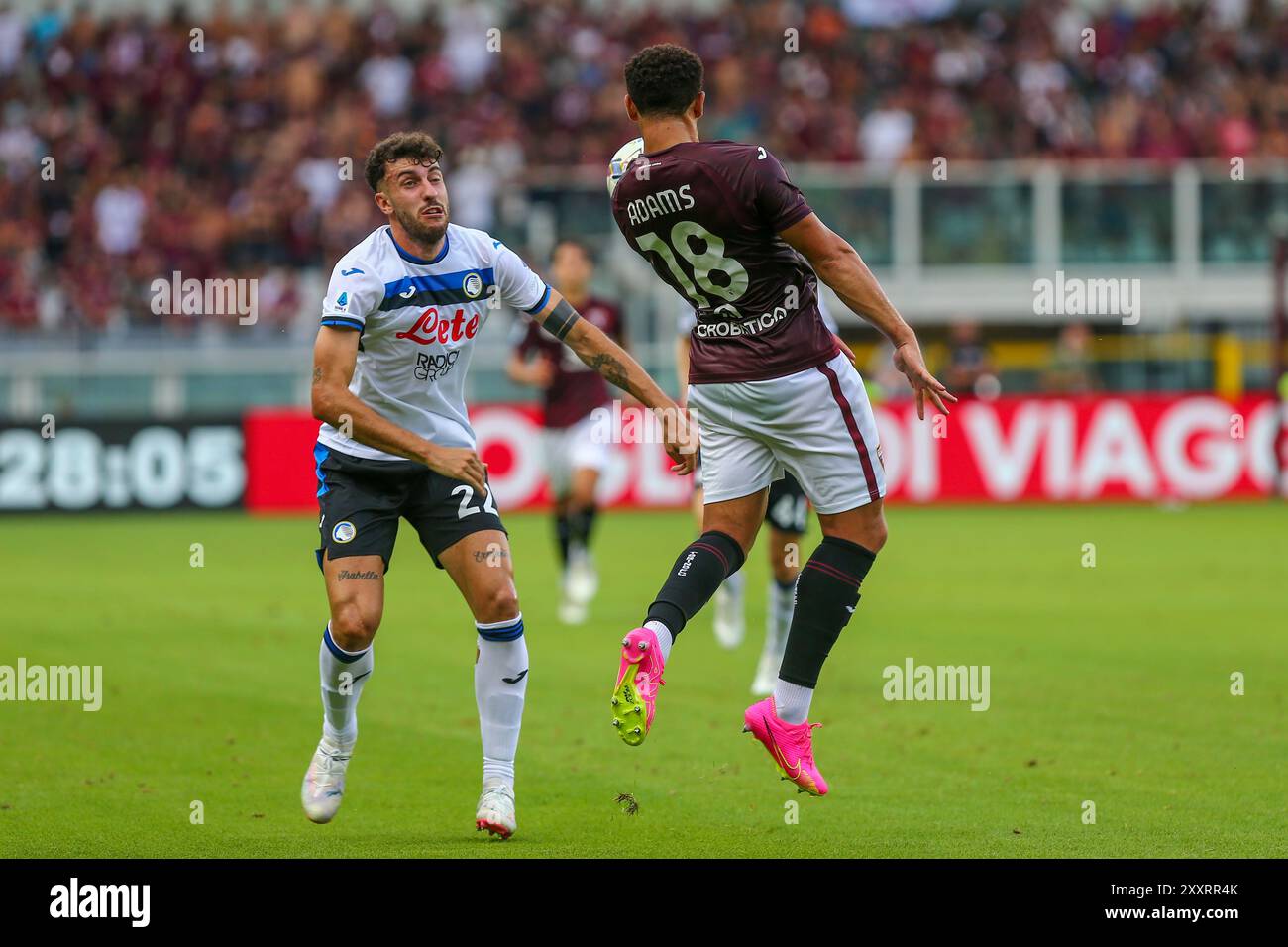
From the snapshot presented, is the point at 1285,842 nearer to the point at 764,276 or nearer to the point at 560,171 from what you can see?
the point at 764,276

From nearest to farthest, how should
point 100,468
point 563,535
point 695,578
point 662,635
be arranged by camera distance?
point 662,635 → point 695,578 → point 563,535 → point 100,468

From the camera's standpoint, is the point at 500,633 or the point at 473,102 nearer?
the point at 500,633

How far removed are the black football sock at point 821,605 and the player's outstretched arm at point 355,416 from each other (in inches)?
50.6

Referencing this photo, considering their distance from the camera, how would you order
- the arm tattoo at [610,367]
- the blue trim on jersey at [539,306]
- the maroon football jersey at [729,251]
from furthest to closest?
the blue trim on jersey at [539,306] < the arm tattoo at [610,367] < the maroon football jersey at [729,251]

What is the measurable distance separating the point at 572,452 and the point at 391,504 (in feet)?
24.4

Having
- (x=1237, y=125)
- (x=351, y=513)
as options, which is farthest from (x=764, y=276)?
(x=1237, y=125)

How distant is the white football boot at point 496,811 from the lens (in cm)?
669

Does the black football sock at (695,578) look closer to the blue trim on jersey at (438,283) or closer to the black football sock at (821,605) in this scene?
the black football sock at (821,605)

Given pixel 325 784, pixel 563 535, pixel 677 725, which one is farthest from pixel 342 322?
pixel 563 535

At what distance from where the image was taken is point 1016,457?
77.7ft

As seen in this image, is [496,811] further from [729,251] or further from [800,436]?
[729,251]

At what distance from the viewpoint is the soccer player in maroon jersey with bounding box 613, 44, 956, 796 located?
6633 millimetres

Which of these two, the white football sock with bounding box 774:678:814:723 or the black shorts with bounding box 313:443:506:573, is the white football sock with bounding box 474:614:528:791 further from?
the white football sock with bounding box 774:678:814:723

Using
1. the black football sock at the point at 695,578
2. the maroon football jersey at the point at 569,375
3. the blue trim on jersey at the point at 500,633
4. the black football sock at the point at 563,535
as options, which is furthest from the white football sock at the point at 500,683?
the maroon football jersey at the point at 569,375
